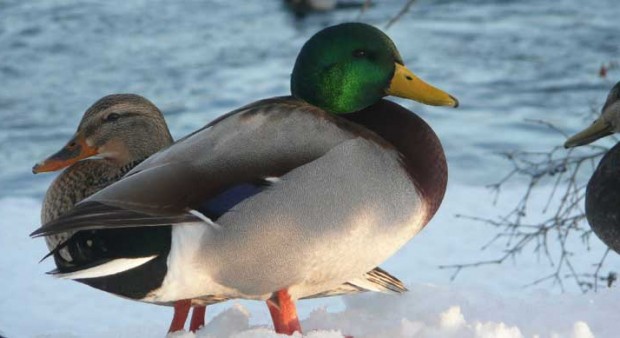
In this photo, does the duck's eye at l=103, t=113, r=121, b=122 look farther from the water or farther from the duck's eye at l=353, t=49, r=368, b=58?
the water

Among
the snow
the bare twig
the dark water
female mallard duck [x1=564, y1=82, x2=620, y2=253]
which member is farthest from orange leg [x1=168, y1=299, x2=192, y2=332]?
the dark water

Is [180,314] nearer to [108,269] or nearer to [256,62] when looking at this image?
[108,269]

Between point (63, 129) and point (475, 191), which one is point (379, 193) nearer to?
point (475, 191)

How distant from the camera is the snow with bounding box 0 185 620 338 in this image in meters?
3.34

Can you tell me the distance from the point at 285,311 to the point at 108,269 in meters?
0.48

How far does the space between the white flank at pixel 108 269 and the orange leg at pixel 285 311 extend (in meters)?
0.37

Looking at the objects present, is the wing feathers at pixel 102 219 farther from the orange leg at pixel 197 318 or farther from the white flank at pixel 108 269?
the orange leg at pixel 197 318

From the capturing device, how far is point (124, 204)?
296 cm

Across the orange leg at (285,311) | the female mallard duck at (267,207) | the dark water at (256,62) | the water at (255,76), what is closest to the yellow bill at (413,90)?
the female mallard duck at (267,207)

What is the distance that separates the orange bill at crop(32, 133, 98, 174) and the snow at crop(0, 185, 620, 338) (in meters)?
0.57

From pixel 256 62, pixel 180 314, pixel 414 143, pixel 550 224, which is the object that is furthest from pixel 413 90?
pixel 256 62

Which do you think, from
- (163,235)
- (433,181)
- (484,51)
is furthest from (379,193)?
(484,51)

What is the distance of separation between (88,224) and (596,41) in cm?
635

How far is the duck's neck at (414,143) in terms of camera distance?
3.17m
